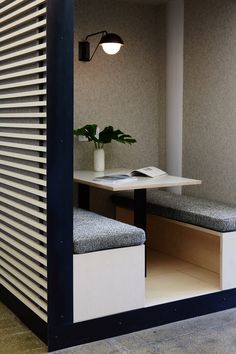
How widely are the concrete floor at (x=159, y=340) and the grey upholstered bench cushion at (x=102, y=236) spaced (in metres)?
0.53

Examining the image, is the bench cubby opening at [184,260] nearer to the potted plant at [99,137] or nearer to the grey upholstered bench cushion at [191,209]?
the grey upholstered bench cushion at [191,209]

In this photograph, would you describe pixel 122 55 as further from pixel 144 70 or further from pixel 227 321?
pixel 227 321

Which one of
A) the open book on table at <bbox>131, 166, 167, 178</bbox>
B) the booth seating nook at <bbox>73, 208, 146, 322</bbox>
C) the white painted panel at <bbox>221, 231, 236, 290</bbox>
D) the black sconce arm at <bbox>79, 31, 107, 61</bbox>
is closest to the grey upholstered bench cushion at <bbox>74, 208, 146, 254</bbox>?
the booth seating nook at <bbox>73, 208, 146, 322</bbox>

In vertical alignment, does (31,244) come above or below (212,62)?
below

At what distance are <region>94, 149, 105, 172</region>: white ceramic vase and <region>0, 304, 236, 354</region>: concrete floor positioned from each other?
159cm

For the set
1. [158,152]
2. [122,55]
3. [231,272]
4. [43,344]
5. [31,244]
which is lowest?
[43,344]

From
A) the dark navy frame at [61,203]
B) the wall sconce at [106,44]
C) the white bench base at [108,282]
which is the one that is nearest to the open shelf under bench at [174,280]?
the white bench base at [108,282]

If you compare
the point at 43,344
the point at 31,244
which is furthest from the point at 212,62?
the point at 43,344

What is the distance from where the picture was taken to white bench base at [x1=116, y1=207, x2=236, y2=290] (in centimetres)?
337

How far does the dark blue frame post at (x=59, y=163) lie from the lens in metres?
2.64

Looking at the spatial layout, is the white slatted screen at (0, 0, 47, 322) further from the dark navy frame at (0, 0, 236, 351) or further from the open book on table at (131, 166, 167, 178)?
the open book on table at (131, 166, 167, 178)

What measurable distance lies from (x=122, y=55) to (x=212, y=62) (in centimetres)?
90

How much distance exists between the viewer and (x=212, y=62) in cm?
418

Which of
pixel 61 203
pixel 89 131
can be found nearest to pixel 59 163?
pixel 61 203
